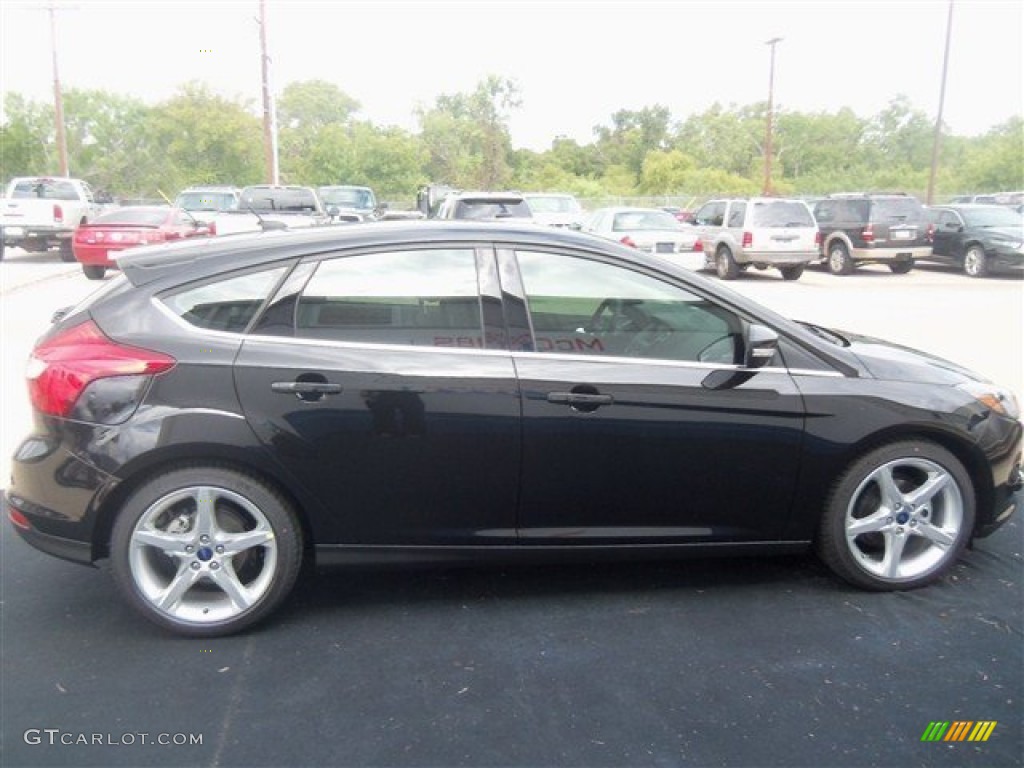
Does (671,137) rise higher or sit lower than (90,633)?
higher

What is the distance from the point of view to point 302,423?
3361 millimetres

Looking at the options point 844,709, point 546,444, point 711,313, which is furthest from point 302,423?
point 844,709

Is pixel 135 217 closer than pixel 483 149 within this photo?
Yes

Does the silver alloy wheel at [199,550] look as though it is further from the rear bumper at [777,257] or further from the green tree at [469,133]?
the green tree at [469,133]

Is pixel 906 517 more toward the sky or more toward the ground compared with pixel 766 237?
more toward the ground

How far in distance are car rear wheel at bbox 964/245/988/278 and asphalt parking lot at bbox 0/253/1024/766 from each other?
59.3ft

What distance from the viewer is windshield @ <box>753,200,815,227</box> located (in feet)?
63.9

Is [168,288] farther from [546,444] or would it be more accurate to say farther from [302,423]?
[546,444]

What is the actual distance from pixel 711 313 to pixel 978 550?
1921 millimetres

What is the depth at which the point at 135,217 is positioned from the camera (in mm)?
18172

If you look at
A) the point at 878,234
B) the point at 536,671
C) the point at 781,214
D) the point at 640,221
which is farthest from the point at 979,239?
the point at 536,671

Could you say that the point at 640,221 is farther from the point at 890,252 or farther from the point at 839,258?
the point at 890,252

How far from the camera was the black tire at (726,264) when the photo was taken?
20078 mm

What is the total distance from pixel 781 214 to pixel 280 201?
11.7 m
